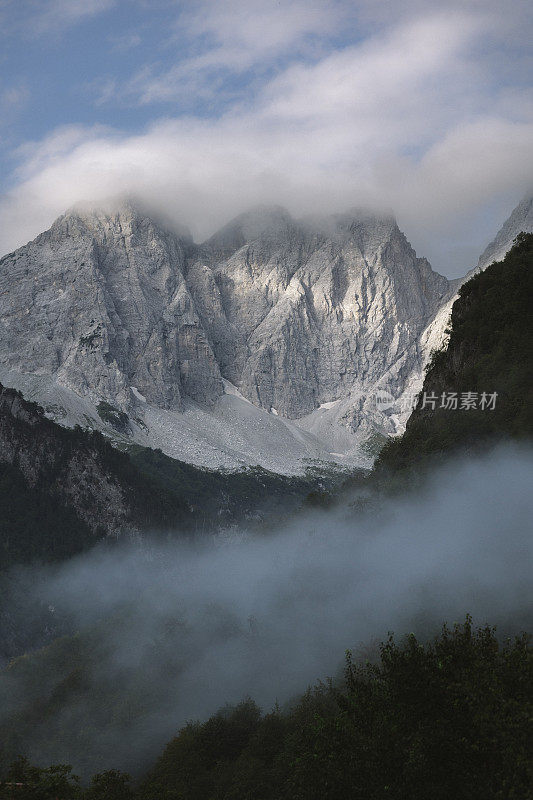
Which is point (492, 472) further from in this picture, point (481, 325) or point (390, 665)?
point (390, 665)

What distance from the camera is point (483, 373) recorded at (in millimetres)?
107312

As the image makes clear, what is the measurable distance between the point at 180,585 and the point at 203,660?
5830 centimetres

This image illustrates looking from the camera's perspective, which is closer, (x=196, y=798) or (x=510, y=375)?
(x=196, y=798)

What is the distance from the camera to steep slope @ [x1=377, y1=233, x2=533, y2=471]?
99.4m

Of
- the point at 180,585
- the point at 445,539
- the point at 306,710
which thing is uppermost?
the point at 445,539

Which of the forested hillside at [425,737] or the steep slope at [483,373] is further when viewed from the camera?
the steep slope at [483,373]

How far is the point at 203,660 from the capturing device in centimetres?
11794

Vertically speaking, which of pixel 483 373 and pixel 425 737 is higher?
pixel 483 373

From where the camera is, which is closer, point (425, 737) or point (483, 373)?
point (425, 737)

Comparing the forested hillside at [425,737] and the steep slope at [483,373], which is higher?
the steep slope at [483,373]

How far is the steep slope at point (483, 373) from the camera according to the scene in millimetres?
99438

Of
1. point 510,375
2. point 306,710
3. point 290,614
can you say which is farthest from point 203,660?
point 510,375

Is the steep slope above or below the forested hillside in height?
above

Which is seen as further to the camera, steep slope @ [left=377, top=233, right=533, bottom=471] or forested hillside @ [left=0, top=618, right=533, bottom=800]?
steep slope @ [left=377, top=233, right=533, bottom=471]
